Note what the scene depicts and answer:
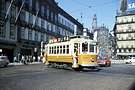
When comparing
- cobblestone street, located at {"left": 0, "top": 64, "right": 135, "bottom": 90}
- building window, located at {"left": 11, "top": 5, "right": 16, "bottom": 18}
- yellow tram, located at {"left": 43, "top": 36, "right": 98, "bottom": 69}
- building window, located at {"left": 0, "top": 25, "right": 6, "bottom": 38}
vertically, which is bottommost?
cobblestone street, located at {"left": 0, "top": 64, "right": 135, "bottom": 90}

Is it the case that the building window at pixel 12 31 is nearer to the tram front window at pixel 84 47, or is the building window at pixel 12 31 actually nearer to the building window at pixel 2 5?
the building window at pixel 2 5

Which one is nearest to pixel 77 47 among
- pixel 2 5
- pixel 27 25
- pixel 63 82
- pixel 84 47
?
pixel 84 47

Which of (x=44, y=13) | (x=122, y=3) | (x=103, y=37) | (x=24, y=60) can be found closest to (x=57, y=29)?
(x=44, y=13)

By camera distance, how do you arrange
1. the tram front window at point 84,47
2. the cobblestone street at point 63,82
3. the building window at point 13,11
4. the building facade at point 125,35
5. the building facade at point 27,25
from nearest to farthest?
the cobblestone street at point 63,82
the tram front window at point 84,47
the building facade at point 27,25
the building window at point 13,11
the building facade at point 125,35

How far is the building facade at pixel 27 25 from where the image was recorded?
47031 mm

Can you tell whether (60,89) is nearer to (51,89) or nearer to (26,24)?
(51,89)

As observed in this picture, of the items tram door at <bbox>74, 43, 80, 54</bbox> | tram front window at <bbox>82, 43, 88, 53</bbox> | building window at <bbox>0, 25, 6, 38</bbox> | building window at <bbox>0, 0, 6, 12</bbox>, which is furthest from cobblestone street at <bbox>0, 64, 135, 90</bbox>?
building window at <bbox>0, 0, 6, 12</bbox>

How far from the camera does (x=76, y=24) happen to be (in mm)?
95500

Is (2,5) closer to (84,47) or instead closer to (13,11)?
(13,11)

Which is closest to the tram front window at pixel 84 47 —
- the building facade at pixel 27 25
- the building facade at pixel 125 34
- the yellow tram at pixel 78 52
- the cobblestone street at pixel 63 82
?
the yellow tram at pixel 78 52

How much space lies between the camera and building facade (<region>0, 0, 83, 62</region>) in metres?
47.0

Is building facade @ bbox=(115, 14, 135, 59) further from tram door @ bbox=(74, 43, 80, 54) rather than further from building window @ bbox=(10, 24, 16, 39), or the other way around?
tram door @ bbox=(74, 43, 80, 54)

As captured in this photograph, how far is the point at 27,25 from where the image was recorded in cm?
5591

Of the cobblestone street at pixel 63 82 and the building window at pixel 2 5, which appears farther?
the building window at pixel 2 5
